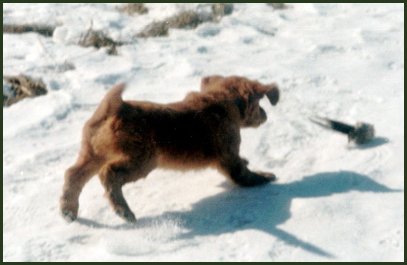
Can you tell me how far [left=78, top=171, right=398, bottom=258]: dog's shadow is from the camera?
3729mm

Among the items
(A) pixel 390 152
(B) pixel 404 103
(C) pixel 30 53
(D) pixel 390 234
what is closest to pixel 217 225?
(D) pixel 390 234

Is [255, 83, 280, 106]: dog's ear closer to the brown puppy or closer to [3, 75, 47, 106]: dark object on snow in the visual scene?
the brown puppy

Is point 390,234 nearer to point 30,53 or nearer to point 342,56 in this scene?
point 342,56

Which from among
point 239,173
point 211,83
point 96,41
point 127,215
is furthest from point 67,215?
point 96,41

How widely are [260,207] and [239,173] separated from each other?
38 cm

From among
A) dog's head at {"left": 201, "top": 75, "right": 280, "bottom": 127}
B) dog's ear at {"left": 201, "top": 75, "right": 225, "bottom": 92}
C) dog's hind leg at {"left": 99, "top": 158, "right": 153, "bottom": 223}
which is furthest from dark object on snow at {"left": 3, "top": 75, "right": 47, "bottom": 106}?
dog's hind leg at {"left": 99, "top": 158, "right": 153, "bottom": 223}

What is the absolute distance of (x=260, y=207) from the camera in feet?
13.2

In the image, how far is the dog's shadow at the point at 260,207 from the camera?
12.2ft

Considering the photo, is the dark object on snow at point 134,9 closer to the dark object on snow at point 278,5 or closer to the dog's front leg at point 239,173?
the dark object on snow at point 278,5

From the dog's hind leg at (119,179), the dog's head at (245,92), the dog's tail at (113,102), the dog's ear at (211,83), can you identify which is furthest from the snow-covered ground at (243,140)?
the dog's tail at (113,102)

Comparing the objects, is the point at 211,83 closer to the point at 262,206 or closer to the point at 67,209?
the point at 262,206

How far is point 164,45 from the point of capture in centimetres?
711

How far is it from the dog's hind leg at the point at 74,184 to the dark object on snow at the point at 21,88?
220 cm

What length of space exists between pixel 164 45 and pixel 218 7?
137 centimetres
